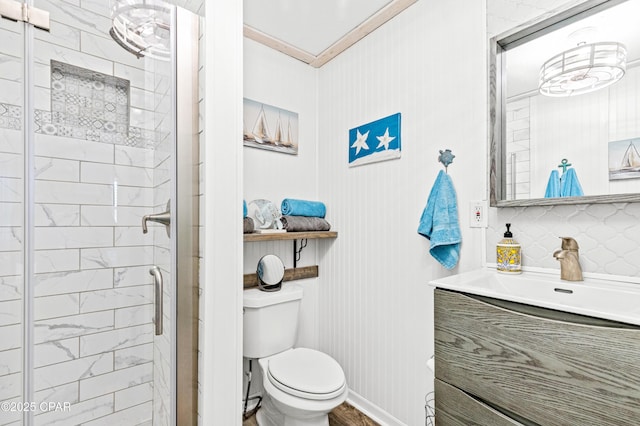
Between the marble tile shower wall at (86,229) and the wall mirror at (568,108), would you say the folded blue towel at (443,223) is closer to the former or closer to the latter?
the wall mirror at (568,108)

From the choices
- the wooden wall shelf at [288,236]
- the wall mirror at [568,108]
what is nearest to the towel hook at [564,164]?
the wall mirror at [568,108]

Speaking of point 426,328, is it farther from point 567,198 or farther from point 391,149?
point 391,149

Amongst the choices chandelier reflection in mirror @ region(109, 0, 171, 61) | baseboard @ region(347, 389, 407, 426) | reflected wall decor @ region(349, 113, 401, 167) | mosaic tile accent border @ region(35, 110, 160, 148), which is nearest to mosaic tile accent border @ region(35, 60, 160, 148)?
mosaic tile accent border @ region(35, 110, 160, 148)

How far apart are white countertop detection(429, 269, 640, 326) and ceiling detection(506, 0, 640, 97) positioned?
29.1 inches

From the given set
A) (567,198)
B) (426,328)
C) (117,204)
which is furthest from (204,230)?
(567,198)

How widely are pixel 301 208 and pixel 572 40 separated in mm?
1524

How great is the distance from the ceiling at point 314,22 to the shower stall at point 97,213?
819 mm

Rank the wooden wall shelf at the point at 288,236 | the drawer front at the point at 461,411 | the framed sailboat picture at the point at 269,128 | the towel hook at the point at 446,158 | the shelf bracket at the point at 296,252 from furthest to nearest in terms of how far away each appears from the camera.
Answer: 1. the shelf bracket at the point at 296,252
2. the framed sailboat picture at the point at 269,128
3. the wooden wall shelf at the point at 288,236
4. the towel hook at the point at 446,158
5. the drawer front at the point at 461,411

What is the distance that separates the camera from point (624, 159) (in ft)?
3.26

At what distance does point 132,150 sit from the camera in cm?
137

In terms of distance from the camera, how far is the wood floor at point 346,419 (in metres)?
1.73

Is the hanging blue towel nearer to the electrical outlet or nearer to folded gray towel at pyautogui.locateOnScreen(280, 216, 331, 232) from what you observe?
the electrical outlet

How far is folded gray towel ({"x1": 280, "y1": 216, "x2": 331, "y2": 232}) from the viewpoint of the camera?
74.7 inches

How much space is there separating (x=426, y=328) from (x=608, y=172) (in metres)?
0.99
